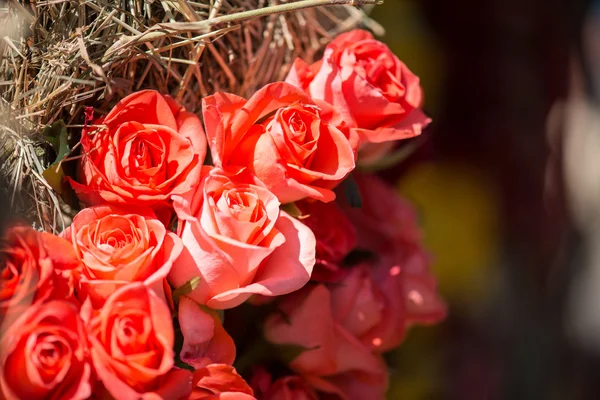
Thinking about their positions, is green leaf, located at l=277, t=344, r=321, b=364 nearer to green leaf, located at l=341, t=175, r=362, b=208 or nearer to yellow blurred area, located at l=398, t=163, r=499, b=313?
green leaf, located at l=341, t=175, r=362, b=208

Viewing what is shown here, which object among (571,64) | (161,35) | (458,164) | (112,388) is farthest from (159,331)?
(458,164)

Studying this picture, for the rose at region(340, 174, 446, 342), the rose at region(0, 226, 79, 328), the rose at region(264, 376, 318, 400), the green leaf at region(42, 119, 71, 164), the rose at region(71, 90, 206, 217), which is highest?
the green leaf at region(42, 119, 71, 164)

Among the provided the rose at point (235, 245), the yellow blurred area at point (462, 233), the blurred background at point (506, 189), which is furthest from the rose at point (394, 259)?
the yellow blurred area at point (462, 233)

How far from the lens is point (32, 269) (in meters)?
0.27

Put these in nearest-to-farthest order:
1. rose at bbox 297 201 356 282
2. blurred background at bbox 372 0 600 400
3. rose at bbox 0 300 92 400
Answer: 1. rose at bbox 0 300 92 400
2. rose at bbox 297 201 356 282
3. blurred background at bbox 372 0 600 400

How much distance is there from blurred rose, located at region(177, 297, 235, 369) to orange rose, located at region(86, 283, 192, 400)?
0.06ft

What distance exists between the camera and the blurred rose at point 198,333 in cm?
29

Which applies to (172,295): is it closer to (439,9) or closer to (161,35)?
(161,35)

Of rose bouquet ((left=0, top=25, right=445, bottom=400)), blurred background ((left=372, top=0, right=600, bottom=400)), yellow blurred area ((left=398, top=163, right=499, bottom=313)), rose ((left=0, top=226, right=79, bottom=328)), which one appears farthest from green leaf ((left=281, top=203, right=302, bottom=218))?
yellow blurred area ((left=398, top=163, right=499, bottom=313))

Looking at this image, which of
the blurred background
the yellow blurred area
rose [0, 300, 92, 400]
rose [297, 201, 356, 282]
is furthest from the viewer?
the yellow blurred area

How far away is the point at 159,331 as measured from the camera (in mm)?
263

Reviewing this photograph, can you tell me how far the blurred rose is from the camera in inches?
11.3

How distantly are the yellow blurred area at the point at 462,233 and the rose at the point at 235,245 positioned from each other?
72cm

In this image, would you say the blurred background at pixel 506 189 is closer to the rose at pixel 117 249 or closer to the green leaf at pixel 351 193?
the green leaf at pixel 351 193
